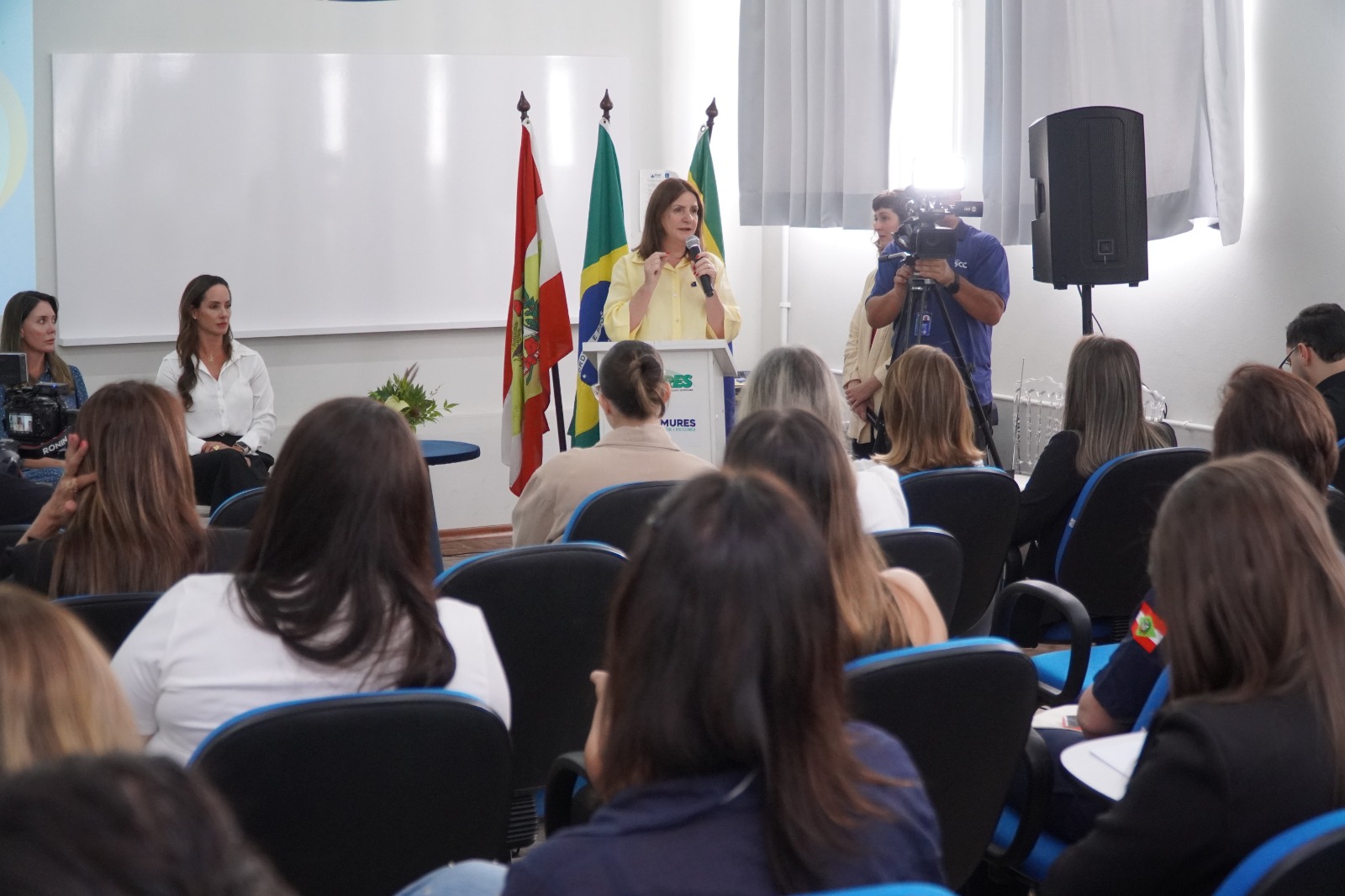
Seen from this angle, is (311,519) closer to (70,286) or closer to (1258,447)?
(1258,447)

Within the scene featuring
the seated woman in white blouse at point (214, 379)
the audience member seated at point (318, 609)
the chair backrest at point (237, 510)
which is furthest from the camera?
the seated woman in white blouse at point (214, 379)

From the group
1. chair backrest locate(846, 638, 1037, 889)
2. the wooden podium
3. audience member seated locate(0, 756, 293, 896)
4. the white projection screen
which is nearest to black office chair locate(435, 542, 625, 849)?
chair backrest locate(846, 638, 1037, 889)

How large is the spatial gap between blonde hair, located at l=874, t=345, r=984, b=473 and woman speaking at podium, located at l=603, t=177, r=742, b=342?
5.36 feet

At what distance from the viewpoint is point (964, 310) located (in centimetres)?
484

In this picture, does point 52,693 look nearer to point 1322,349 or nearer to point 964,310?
point 1322,349

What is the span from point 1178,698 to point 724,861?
0.64 meters

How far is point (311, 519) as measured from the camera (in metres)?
1.62

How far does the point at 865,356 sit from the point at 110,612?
12.8ft

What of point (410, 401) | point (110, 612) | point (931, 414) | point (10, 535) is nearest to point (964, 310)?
point (931, 414)

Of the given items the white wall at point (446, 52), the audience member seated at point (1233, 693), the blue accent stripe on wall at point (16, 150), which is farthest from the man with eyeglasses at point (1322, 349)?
the blue accent stripe on wall at point (16, 150)

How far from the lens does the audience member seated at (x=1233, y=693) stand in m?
1.22

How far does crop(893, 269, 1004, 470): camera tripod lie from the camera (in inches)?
179

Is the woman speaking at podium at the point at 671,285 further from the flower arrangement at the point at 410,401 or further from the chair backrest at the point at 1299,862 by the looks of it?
the chair backrest at the point at 1299,862

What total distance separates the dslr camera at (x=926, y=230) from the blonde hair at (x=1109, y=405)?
4.85 ft
